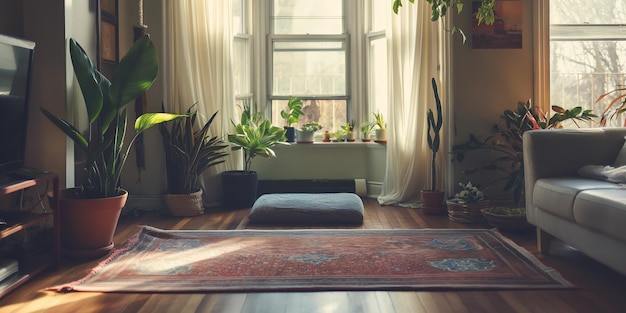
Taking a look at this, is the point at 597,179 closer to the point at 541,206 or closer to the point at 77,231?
the point at 541,206

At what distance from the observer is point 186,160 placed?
14.9 feet

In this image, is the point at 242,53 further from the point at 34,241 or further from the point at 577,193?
the point at 577,193

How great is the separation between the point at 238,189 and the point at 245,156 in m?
0.31

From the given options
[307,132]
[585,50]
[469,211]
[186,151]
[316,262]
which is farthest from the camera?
[307,132]

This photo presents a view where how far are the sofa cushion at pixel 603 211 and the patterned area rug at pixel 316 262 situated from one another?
12.0 inches

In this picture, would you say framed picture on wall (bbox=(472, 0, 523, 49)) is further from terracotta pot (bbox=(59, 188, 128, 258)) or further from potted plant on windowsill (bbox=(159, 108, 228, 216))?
terracotta pot (bbox=(59, 188, 128, 258))

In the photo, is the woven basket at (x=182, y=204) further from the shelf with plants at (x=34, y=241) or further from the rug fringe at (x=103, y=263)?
the shelf with plants at (x=34, y=241)

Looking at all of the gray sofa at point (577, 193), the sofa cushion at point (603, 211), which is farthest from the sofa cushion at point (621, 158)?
the sofa cushion at point (603, 211)

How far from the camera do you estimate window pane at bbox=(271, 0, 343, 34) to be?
5.47 meters

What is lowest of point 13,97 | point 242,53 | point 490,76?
point 13,97

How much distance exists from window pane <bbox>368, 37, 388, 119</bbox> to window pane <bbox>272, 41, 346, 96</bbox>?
0.28 m

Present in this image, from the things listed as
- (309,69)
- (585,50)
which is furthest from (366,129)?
(585,50)

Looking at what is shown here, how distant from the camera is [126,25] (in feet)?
15.1

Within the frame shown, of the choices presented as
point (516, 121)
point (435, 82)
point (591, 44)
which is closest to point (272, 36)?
point (435, 82)
